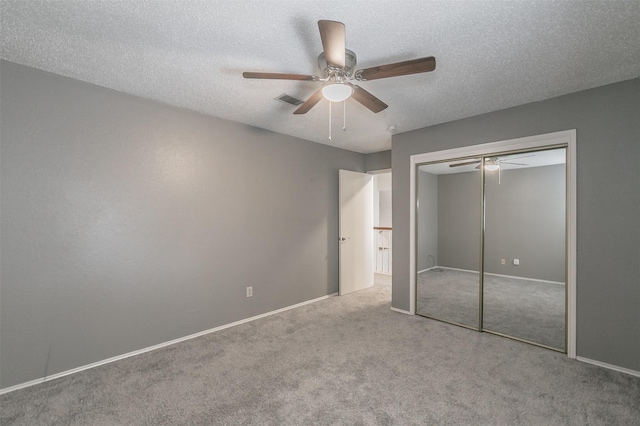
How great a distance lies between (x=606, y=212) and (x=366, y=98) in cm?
239

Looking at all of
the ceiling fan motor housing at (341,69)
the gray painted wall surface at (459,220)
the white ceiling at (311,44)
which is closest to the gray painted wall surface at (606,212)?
the white ceiling at (311,44)

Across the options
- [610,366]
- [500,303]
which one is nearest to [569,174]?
[500,303]

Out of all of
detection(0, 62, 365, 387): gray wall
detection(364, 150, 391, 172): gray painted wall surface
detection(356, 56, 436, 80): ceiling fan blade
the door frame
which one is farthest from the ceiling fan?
detection(364, 150, 391, 172): gray painted wall surface

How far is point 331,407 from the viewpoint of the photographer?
1.97 meters

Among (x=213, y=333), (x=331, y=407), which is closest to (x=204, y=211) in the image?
(x=213, y=333)

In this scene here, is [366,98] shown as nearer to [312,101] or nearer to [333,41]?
[312,101]

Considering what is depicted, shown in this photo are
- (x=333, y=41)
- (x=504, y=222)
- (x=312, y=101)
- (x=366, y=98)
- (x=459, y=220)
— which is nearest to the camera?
(x=333, y=41)

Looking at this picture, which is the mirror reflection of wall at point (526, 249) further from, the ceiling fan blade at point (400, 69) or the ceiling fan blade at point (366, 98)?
the ceiling fan blade at point (400, 69)

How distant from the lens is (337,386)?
2209 millimetres

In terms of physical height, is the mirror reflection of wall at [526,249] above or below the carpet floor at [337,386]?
above

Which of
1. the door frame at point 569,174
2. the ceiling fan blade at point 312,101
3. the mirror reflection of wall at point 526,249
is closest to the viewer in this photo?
the ceiling fan blade at point 312,101

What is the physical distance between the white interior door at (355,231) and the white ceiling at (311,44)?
6.78 feet

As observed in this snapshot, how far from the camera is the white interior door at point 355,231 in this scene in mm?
4707

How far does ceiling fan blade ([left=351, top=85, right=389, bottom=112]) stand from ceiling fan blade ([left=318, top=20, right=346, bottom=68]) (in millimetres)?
292
